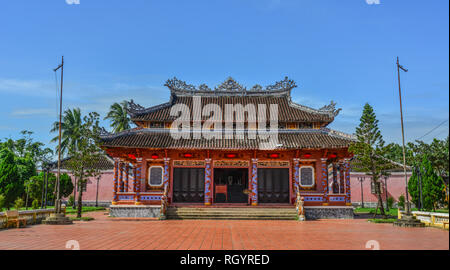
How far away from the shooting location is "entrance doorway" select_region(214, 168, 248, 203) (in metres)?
22.8

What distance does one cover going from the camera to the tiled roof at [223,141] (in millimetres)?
20469

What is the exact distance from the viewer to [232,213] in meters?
19.0

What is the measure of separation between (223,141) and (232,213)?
492 cm

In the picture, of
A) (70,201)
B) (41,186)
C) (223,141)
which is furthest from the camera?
(70,201)

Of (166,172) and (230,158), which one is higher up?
(230,158)

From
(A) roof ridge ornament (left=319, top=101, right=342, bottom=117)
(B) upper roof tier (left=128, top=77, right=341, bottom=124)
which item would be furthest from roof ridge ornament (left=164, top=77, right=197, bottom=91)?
(A) roof ridge ornament (left=319, top=101, right=342, bottom=117)

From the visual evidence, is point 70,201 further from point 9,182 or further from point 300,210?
point 300,210

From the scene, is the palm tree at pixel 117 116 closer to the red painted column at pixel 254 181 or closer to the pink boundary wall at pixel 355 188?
the pink boundary wall at pixel 355 188

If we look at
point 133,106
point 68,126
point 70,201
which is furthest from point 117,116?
point 133,106

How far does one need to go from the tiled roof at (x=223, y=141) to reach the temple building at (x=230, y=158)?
0.20 ft

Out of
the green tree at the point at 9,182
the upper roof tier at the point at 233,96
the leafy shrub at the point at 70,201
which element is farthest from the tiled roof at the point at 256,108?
the leafy shrub at the point at 70,201

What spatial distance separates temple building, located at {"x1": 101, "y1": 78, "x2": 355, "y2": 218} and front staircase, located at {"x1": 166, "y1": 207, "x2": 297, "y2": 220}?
56cm
